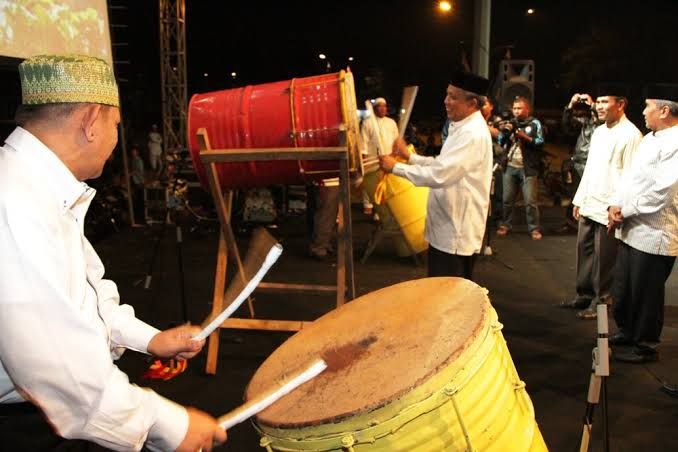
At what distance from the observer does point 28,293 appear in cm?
113

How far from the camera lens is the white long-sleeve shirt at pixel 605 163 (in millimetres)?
4059

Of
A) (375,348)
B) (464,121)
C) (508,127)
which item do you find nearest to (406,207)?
(508,127)

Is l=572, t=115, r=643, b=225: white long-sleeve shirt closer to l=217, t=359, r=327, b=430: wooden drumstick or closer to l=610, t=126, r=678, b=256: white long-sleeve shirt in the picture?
l=610, t=126, r=678, b=256: white long-sleeve shirt

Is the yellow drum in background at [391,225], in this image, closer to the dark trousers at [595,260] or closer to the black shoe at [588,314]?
the dark trousers at [595,260]

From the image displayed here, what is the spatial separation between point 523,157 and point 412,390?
623 cm

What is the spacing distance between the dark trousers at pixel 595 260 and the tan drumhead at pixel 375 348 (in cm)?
274

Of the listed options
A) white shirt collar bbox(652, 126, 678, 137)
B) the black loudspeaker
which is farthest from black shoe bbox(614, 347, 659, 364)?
the black loudspeaker

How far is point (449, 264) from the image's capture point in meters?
3.56

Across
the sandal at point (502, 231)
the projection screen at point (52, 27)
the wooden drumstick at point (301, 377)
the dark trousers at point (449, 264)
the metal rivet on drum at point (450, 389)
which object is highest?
the projection screen at point (52, 27)

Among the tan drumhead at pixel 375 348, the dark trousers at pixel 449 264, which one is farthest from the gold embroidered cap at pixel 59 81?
the dark trousers at pixel 449 264

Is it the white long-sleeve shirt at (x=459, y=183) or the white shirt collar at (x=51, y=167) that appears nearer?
the white shirt collar at (x=51, y=167)

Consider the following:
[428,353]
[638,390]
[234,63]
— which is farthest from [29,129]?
[234,63]

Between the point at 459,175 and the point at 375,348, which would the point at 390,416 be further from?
the point at 459,175

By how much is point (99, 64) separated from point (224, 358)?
285 centimetres
